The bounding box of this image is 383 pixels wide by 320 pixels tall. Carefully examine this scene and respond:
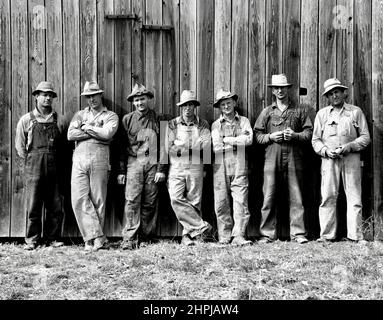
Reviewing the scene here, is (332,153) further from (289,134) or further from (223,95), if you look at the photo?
(223,95)

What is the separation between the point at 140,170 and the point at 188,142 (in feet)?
2.61

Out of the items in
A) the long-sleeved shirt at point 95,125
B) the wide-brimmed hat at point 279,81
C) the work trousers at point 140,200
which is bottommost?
the work trousers at point 140,200

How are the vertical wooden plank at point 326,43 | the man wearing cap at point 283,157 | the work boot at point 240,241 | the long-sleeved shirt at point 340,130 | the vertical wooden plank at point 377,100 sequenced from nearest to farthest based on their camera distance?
the work boot at point 240,241 < the long-sleeved shirt at point 340,130 < the man wearing cap at point 283,157 < the vertical wooden plank at point 377,100 < the vertical wooden plank at point 326,43

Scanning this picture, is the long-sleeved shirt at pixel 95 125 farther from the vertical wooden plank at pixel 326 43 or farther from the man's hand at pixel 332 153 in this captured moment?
the vertical wooden plank at pixel 326 43

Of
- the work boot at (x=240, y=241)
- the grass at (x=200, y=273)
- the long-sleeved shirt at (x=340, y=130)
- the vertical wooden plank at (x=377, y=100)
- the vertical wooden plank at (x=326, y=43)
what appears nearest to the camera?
the grass at (x=200, y=273)

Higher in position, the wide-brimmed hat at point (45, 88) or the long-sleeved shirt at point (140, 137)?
the wide-brimmed hat at point (45, 88)

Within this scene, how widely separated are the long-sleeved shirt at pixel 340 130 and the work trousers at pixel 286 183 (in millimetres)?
406

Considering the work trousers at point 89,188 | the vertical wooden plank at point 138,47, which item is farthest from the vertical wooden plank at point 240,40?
the work trousers at point 89,188

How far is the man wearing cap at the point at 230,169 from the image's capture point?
822 centimetres

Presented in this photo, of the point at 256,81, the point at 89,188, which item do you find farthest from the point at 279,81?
the point at 89,188

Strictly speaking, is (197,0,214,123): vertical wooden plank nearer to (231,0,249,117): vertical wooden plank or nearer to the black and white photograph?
the black and white photograph

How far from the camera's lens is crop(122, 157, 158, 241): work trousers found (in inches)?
326

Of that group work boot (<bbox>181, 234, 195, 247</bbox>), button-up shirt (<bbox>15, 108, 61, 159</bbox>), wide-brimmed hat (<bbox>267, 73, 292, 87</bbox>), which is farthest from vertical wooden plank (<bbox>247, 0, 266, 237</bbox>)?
button-up shirt (<bbox>15, 108, 61, 159</bbox>)

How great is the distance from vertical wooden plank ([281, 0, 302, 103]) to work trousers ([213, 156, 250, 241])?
1.61m
